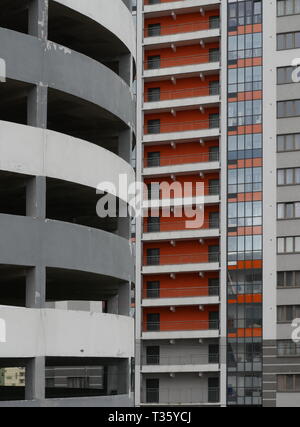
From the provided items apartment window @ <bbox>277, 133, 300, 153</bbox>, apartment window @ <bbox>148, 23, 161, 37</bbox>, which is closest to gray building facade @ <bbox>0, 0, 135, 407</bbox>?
apartment window @ <bbox>277, 133, 300, 153</bbox>

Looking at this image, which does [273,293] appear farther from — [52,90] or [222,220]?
[52,90]

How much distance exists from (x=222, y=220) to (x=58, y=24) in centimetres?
4239

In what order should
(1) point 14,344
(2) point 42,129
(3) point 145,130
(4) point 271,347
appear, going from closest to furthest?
(1) point 14,344, (2) point 42,129, (4) point 271,347, (3) point 145,130

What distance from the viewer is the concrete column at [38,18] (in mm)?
29312

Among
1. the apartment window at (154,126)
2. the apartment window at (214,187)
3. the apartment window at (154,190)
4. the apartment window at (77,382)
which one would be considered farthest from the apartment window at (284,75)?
the apartment window at (77,382)

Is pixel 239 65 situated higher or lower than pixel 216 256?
higher

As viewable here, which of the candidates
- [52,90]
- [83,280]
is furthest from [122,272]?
[52,90]

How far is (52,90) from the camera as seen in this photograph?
97.4 ft

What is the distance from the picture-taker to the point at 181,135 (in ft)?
248

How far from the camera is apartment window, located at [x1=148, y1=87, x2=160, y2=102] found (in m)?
77.4

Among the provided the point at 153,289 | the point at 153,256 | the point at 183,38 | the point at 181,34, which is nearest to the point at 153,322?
the point at 153,289

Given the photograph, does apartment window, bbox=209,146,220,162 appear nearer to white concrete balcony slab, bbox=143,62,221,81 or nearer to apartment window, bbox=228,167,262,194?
apartment window, bbox=228,167,262,194

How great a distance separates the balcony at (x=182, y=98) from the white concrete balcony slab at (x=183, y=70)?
1404 millimetres

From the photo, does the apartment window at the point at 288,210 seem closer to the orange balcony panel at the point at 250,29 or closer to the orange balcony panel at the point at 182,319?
the orange balcony panel at the point at 182,319
